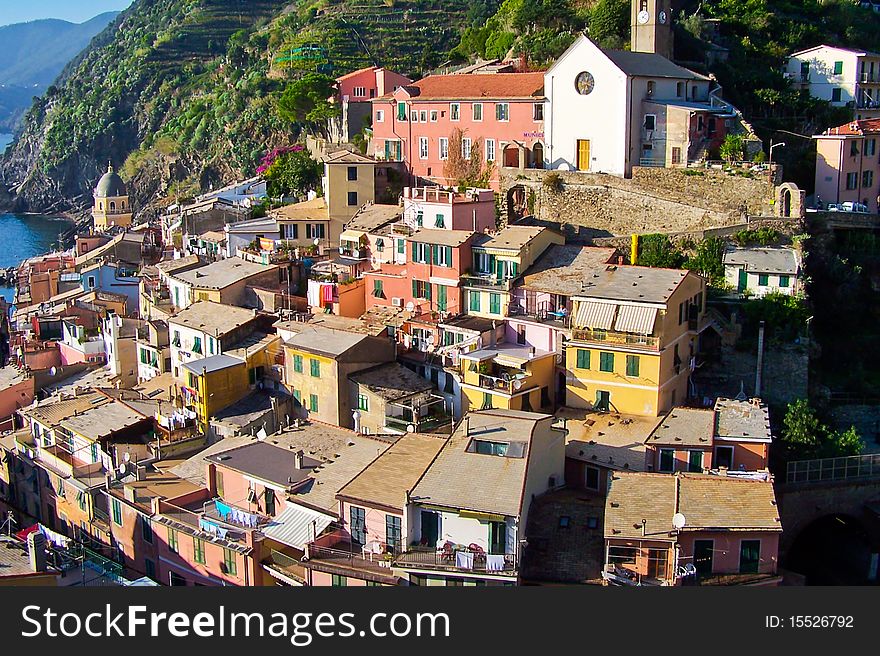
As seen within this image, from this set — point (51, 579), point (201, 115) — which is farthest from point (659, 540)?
point (201, 115)

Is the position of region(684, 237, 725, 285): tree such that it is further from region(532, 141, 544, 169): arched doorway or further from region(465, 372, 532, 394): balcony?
region(532, 141, 544, 169): arched doorway

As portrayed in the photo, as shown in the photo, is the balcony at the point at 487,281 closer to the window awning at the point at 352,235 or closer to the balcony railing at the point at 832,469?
the window awning at the point at 352,235

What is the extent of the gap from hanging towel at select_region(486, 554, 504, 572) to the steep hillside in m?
53.6

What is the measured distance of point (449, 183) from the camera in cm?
4781

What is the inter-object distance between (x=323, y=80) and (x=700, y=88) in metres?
26.3

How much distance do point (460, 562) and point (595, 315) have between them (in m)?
10.2

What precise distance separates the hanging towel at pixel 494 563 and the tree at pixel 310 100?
139 feet

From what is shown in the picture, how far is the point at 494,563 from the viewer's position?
22.8 meters

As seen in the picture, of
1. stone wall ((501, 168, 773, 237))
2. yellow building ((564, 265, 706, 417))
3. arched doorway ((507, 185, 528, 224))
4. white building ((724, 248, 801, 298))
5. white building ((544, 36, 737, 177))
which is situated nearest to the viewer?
yellow building ((564, 265, 706, 417))

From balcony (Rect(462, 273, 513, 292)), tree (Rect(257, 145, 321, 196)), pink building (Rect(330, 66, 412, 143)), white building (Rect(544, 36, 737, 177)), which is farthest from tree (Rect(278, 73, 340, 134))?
balcony (Rect(462, 273, 513, 292))

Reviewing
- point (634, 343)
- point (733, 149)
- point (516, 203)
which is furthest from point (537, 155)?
point (634, 343)

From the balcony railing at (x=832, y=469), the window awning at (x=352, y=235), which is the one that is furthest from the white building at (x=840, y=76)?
the balcony railing at (x=832, y=469)

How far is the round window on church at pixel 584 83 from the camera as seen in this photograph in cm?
4194

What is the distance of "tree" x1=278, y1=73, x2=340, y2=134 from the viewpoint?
62031 millimetres
